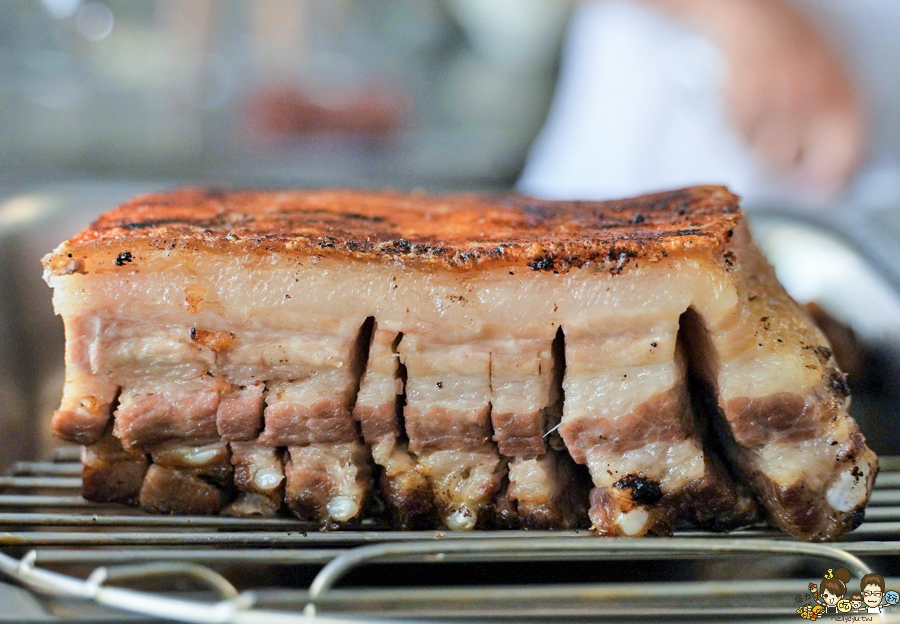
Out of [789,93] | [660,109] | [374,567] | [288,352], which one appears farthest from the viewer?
[660,109]

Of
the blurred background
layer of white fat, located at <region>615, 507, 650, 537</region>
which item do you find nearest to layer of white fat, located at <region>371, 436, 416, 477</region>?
layer of white fat, located at <region>615, 507, 650, 537</region>

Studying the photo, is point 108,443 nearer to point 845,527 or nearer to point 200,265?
point 200,265

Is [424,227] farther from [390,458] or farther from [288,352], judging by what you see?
[390,458]

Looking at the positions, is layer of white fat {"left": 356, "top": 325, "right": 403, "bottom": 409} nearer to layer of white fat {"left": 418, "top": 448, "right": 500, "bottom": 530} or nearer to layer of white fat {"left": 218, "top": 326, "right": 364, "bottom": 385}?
layer of white fat {"left": 218, "top": 326, "right": 364, "bottom": 385}

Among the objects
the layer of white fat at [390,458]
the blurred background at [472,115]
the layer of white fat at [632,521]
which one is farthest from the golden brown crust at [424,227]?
the blurred background at [472,115]

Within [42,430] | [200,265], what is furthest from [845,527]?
[42,430]

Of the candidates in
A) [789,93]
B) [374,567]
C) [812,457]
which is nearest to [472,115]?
[789,93]
